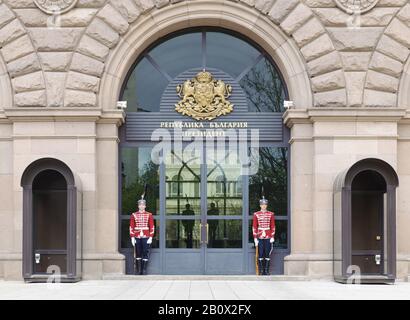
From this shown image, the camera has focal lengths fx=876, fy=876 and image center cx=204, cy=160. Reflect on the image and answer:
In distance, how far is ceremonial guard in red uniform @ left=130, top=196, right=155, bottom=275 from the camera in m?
19.7

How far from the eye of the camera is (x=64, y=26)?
19.4 m

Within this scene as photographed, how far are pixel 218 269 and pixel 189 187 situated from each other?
2.00m

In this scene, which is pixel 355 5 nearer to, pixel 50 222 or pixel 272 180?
pixel 272 180

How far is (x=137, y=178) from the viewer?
795 inches

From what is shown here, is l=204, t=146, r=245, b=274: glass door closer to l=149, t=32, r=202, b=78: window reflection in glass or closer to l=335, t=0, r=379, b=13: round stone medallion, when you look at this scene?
l=149, t=32, r=202, b=78: window reflection in glass

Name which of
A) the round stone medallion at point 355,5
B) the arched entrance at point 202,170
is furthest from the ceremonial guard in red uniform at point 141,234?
the round stone medallion at point 355,5

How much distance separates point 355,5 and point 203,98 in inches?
158

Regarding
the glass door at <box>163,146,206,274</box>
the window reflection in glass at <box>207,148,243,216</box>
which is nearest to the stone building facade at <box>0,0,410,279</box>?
the glass door at <box>163,146,206,274</box>

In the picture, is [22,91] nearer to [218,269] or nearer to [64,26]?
[64,26]

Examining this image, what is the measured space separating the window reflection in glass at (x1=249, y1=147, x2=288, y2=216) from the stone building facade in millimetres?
590

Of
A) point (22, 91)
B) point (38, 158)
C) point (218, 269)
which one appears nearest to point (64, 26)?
point (22, 91)

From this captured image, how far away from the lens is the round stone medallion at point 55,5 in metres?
19.4

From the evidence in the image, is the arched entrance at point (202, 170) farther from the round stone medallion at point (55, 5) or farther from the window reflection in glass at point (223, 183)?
the round stone medallion at point (55, 5)

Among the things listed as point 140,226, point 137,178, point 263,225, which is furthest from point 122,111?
point 263,225
